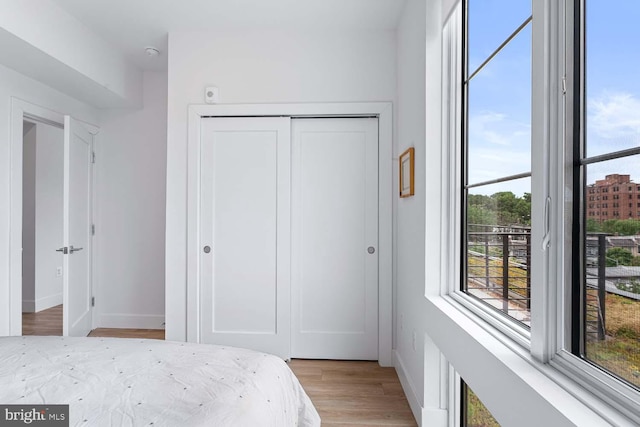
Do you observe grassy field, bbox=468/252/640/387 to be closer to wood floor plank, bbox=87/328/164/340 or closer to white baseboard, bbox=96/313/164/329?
wood floor plank, bbox=87/328/164/340

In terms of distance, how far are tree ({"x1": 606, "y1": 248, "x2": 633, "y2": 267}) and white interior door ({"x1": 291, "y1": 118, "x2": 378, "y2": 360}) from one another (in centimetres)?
205

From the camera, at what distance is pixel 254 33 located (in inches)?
113

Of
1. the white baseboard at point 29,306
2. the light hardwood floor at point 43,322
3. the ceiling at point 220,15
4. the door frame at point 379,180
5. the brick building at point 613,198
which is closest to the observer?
the brick building at point 613,198

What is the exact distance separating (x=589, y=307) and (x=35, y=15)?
3.21m

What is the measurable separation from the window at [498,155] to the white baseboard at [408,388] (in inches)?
30.7

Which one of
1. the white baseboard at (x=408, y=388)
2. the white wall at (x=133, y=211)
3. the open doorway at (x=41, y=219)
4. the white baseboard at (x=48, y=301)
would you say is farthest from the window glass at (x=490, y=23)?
the white baseboard at (x=48, y=301)

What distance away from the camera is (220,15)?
105 inches

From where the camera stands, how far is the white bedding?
1056 mm

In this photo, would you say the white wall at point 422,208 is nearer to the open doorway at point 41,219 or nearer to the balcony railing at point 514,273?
the balcony railing at point 514,273

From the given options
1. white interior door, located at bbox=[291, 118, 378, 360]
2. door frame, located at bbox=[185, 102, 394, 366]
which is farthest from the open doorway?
white interior door, located at bbox=[291, 118, 378, 360]

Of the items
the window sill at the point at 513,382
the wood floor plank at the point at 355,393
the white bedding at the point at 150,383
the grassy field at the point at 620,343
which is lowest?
the wood floor plank at the point at 355,393

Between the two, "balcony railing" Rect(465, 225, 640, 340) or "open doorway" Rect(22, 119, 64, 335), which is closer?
"balcony railing" Rect(465, 225, 640, 340)

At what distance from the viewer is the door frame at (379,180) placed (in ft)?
9.34

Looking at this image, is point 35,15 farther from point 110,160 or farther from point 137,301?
point 137,301
